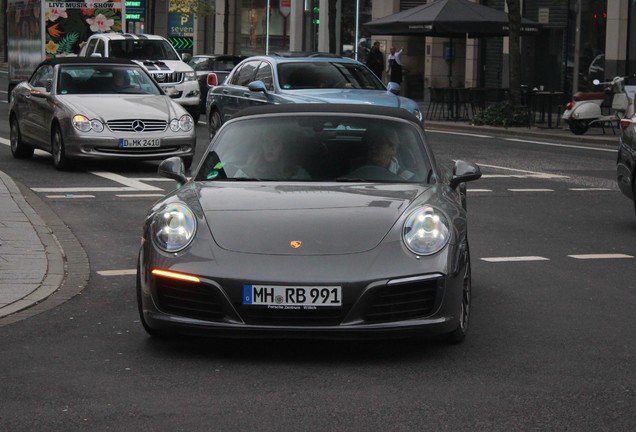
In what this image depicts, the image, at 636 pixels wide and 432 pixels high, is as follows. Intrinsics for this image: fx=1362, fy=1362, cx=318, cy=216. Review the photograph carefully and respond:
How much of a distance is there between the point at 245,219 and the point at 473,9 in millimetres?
25735

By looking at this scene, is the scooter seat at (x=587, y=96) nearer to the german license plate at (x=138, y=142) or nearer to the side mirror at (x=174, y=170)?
the german license plate at (x=138, y=142)

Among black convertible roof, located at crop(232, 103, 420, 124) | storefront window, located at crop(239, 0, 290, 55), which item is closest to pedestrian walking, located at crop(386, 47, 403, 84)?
storefront window, located at crop(239, 0, 290, 55)

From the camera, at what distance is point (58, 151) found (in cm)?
1823

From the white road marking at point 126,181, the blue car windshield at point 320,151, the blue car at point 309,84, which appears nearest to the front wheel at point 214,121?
the blue car at point 309,84

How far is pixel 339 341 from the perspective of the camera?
749 cm

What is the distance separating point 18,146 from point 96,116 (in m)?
2.57

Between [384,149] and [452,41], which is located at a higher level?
[452,41]

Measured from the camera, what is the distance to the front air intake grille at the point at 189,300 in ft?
22.6

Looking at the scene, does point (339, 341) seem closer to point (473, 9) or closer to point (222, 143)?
point (222, 143)

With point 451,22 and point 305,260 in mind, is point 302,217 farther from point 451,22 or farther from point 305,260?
point 451,22

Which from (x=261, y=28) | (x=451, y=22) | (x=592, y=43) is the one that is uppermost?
(x=261, y=28)

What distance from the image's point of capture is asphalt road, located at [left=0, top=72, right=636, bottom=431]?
5.77 meters

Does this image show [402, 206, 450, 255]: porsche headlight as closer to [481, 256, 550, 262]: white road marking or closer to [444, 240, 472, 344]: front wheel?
[444, 240, 472, 344]: front wheel

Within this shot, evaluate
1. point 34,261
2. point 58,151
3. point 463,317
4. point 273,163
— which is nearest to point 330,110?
point 273,163
